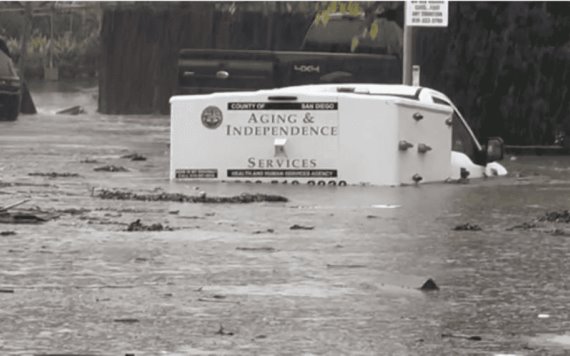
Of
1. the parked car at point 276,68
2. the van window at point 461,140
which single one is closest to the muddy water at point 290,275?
the van window at point 461,140

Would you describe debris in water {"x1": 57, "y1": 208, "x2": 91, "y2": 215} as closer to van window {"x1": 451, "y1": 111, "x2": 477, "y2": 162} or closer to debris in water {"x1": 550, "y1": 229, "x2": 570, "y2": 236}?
debris in water {"x1": 550, "y1": 229, "x2": 570, "y2": 236}

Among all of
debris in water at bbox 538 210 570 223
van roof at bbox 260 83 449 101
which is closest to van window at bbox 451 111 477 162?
van roof at bbox 260 83 449 101

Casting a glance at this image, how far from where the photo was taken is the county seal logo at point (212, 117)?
19469 millimetres

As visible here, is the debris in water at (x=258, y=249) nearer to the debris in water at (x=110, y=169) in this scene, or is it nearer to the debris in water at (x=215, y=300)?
the debris in water at (x=215, y=300)

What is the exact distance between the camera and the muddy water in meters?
8.34

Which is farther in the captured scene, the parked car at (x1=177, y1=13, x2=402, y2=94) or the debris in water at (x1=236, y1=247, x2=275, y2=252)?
the parked car at (x1=177, y1=13, x2=402, y2=94)

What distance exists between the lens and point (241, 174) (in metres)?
19.3

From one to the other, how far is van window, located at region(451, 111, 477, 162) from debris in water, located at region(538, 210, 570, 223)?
634 centimetres

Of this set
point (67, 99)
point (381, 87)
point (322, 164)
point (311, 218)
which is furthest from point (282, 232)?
point (67, 99)

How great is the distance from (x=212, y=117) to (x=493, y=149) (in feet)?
11.5

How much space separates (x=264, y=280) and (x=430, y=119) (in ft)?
31.7

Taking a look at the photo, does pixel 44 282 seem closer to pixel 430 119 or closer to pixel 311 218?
pixel 311 218

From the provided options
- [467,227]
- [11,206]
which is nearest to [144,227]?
[11,206]

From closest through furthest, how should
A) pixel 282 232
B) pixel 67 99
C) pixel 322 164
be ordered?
pixel 282 232, pixel 322 164, pixel 67 99
